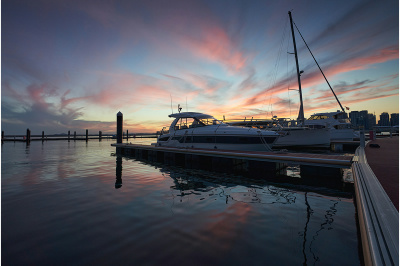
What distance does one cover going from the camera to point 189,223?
4.84 m

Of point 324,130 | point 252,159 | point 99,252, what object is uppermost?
point 324,130

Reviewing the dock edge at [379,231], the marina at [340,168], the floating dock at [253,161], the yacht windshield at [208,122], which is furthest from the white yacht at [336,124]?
the dock edge at [379,231]

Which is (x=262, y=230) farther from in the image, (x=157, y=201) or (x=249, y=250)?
(x=157, y=201)

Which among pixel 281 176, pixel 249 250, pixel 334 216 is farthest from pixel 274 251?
pixel 281 176

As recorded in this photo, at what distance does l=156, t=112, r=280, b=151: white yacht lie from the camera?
49.2ft

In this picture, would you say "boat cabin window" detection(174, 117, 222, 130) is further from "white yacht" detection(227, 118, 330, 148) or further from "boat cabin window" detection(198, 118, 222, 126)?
"white yacht" detection(227, 118, 330, 148)

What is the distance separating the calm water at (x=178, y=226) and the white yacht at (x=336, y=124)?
2204 centimetres

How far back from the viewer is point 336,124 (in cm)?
2628

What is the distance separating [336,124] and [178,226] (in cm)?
2885

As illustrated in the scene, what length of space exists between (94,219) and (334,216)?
6.31 metres

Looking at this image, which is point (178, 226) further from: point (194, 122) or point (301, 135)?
point (301, 135)

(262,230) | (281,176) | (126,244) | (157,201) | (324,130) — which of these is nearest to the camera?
(126,244)

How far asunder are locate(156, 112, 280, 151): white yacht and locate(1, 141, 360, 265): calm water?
7110 millimetres

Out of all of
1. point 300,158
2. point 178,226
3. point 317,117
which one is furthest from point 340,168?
point 317,117
